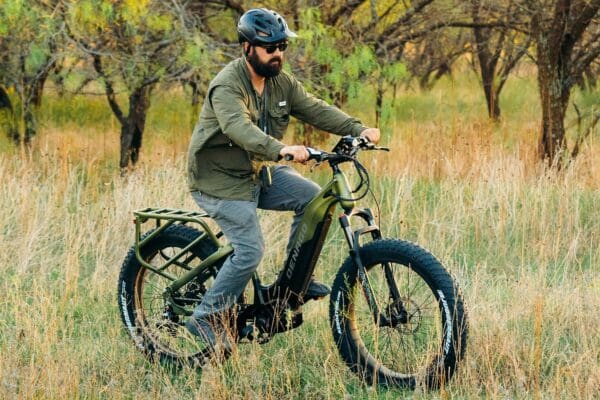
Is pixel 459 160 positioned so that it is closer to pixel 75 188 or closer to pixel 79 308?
pixel 75 188

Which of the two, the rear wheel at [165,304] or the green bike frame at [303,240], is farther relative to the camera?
the rear wheel at [165,304]

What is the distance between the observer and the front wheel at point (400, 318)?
401 cm

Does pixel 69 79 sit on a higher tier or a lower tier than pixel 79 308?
higher

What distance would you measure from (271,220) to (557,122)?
3.90 meters

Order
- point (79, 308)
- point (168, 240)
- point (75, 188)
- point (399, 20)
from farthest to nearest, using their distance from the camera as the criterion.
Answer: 1. point (399, 20)
2. point (75, 188)
3. point (79, 308)
4. point (168, 240)

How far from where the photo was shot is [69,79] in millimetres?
8836

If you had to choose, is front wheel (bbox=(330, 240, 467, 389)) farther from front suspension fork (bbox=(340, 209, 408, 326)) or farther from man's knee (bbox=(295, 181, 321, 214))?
man's knee (bbox=(295, 181, 321, 214))

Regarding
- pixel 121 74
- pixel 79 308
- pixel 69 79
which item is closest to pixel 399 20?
pixel 121 74

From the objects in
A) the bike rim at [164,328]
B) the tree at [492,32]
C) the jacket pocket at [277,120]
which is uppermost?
the tree at [492,32]

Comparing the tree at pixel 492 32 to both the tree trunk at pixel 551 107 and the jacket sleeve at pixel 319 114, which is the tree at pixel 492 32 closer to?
the tree trunk at pixel 551 107

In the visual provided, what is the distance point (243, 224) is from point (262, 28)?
0.89 meters

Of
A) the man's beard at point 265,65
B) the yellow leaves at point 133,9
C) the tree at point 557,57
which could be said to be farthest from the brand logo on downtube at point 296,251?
the tree at point 557,57

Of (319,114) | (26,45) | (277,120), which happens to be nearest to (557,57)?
(26,45)

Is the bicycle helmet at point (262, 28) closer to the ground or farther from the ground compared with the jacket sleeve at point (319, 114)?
farther from the ground
